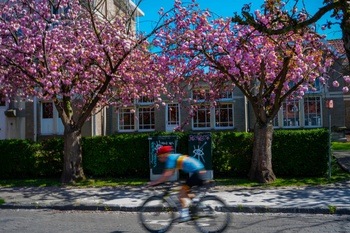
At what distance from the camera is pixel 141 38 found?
43.7ft

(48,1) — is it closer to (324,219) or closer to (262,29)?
(262,29)

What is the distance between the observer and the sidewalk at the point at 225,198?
8.97 metres

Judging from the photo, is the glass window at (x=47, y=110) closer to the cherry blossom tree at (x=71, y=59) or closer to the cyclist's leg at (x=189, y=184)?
the cherry blossom tree at (x=71, y=59)

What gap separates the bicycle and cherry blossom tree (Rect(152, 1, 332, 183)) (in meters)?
5.74

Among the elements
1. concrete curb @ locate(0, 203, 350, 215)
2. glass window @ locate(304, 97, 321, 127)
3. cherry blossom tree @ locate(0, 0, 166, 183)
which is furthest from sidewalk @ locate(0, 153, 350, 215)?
glass window @ locate(304, 97, 321, 127)

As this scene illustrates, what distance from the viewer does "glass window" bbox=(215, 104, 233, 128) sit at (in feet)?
85.6

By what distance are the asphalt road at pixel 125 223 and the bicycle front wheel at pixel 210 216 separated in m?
0.45

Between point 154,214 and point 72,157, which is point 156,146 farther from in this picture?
point 154,214

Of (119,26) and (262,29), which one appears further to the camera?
(119,26)

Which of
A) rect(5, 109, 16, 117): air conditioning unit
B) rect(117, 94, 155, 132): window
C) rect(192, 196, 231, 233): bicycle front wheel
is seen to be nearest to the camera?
rect(192, 196, 231, 233): bicycle front wheel

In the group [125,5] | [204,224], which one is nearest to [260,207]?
[204,224]

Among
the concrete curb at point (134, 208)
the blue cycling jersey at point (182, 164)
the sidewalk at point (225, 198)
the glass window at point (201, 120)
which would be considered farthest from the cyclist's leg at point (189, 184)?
the glass window at point (201, 120)

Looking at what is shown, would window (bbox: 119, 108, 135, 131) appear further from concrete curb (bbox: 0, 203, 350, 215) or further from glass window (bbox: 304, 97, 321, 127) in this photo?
concrete curb (bbox: 0, 203, 350, 215)

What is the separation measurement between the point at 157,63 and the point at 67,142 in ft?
14.1
